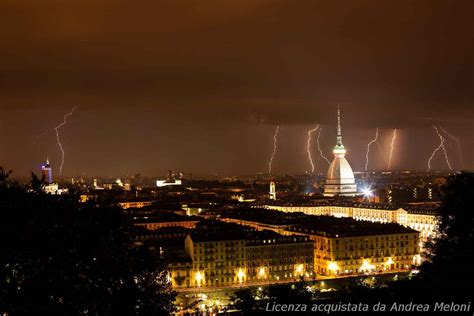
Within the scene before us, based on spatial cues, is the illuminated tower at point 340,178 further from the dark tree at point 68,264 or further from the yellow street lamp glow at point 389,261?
the dark tree at point 68,264

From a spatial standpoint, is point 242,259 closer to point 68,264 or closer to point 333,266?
point 333,266

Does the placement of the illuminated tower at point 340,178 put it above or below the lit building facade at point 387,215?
above

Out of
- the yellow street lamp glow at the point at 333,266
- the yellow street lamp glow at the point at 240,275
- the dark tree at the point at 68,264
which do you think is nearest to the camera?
the dark tree at the point at 68,264

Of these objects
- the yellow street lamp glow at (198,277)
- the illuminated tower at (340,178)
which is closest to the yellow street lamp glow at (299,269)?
the yellow street lamp glow at (198,277)

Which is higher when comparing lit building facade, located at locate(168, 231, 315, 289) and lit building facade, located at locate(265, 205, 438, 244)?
lit building facade, located at locate(265, 205, 438, 244)

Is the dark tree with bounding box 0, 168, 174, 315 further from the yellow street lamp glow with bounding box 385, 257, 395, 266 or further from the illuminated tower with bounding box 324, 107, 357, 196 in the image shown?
the illuminated tower with bounding box 324, 107, 357, 196

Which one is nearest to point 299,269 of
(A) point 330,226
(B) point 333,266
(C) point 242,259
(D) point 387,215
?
(B) point 333,266

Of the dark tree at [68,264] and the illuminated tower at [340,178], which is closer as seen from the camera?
the dark tree at [68,264]

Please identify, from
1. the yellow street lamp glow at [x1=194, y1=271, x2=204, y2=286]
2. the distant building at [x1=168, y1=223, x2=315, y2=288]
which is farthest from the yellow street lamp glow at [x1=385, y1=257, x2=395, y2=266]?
the yellow street lamp glow at [x1=194, y1=271, x2=204, y2=286]

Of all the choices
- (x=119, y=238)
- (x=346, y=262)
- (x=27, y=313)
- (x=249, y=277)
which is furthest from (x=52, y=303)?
(x=346, y=262)
